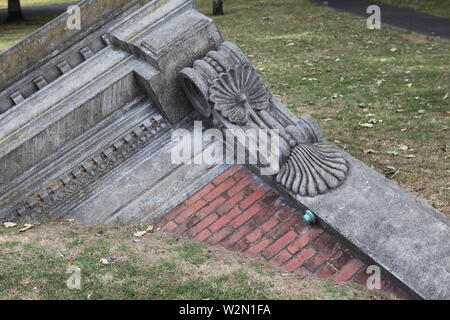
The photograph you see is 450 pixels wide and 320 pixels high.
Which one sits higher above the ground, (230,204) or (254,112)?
(254,112)

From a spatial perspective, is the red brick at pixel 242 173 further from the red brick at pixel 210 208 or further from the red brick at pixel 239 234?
the red brick at pixel 239 234

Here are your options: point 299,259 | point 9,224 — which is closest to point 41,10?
point 9,224

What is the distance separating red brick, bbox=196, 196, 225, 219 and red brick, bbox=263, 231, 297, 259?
63 cm

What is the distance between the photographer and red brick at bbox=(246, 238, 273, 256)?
14.4 feet

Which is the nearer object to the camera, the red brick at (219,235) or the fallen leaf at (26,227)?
the red brick at (219,235)

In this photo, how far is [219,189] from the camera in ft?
16.2

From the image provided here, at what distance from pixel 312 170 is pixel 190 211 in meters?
1.01

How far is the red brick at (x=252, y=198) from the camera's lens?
475cm

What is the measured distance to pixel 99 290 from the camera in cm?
384

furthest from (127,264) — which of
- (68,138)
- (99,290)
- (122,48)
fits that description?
(122,48)

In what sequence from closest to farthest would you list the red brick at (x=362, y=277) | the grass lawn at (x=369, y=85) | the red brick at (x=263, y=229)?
the red brick at (x=362, y=277) → the red brick at (x=263, y=229) → the grass lawn at (x=369, y=85)
